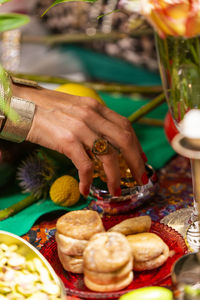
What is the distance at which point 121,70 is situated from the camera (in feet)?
5.07

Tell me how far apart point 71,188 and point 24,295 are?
0.78 ft

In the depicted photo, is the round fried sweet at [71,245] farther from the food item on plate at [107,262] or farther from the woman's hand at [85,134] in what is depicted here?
the woman's hand at [85,134]

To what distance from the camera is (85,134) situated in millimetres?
555

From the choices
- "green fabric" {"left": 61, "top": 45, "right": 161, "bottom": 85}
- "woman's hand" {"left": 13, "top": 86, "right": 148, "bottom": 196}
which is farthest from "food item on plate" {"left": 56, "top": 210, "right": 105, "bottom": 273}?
"green fabric" {"left": 61, "top": 45, "right": 161, "bottom": 85}

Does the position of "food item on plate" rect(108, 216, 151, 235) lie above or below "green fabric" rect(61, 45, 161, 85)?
above

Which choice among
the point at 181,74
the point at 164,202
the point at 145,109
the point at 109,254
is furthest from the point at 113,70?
the point at 109,254

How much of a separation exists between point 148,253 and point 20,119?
0.86 ft

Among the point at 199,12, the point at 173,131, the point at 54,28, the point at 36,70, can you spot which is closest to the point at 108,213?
the point at 173,131

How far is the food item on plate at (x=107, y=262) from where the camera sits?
406mm

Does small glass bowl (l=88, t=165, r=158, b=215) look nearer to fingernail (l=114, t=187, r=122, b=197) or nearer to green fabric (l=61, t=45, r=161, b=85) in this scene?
fingernail (l=114, t=187, r=122, b=197)

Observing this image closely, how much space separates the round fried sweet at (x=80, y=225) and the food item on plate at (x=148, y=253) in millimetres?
42

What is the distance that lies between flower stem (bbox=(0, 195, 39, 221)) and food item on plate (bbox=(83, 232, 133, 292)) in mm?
257

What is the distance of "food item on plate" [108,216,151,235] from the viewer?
1.61 ft

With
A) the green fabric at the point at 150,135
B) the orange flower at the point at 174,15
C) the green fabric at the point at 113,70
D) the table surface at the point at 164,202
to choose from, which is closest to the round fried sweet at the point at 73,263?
the table surface at the point at 164,202
